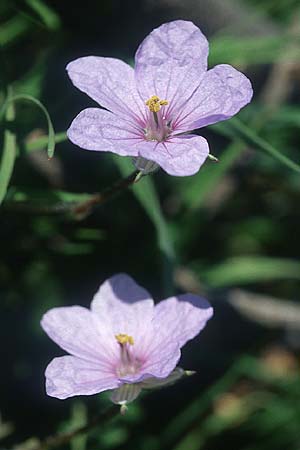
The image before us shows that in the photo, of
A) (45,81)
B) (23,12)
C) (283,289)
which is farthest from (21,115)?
(283,289)

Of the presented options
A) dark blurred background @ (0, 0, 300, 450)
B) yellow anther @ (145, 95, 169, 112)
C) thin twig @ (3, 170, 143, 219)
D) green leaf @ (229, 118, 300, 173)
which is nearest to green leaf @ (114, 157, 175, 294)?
dark blurred background @ (0, 0, 300, 450)

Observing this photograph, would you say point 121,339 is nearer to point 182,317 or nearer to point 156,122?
point 182,317

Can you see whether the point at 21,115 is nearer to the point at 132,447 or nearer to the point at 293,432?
the point at 132,447

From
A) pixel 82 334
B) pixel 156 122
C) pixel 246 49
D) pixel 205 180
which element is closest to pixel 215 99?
pixel 156 122

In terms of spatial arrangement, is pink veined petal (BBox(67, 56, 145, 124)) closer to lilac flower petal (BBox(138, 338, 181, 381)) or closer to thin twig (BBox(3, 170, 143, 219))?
thin twig (BBox(3, 170, 143, 219))

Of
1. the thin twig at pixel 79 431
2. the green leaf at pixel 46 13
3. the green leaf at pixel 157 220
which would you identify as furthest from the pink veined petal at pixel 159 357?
the green leaf at pixel 46 13
